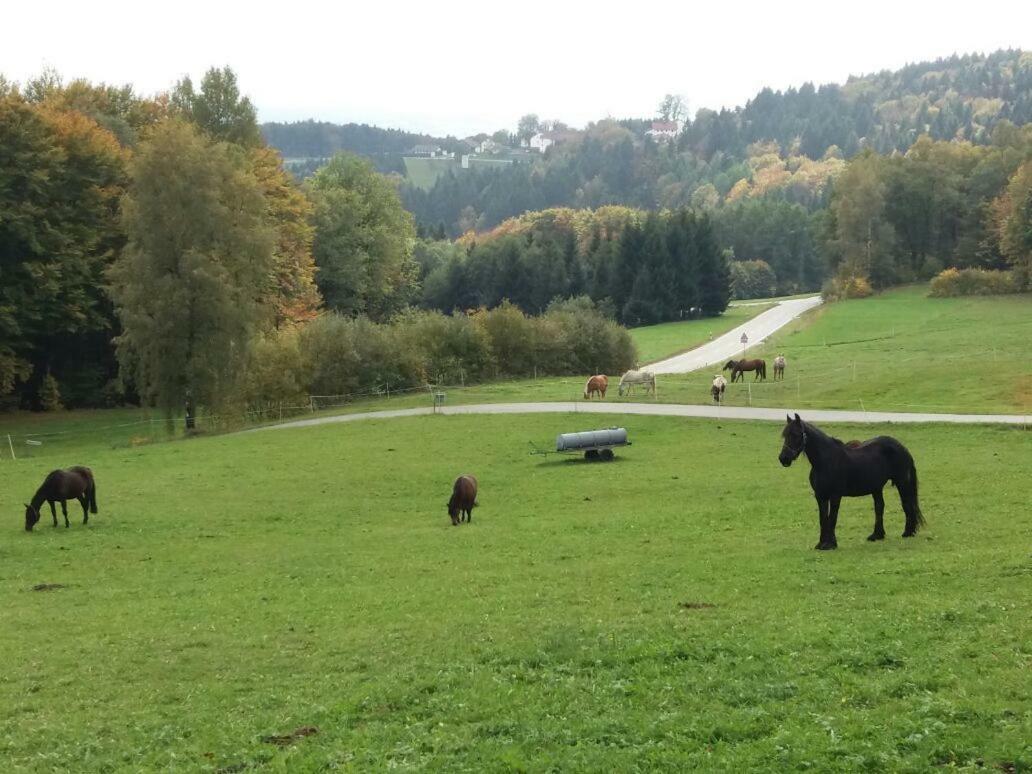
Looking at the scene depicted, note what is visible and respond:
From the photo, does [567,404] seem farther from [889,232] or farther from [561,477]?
[889,232]

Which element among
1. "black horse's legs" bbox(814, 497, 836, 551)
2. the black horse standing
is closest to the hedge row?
the black horse standing

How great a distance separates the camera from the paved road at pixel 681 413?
39.4 metres

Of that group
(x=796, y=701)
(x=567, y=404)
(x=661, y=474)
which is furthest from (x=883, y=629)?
(x=567, y=404)

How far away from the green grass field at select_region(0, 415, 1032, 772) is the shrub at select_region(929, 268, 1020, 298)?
86160 millimetres

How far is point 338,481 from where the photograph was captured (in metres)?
34.6

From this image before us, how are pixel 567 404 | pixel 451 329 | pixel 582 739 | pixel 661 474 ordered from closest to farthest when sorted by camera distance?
1. pixel 582 739
2. pixel 661 474
3. pixel 567 404
4. pixel 451 329

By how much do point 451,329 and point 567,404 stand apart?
59.6 feet

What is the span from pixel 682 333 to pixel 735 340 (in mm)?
12321

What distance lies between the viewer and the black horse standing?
18734mm

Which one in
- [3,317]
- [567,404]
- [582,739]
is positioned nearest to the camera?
[582,739]

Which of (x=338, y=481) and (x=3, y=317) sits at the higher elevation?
(x=3, y=317)

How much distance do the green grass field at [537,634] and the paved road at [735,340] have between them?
173ft

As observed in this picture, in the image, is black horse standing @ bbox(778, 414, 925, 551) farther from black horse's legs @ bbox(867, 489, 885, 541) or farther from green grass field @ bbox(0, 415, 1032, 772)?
green grass field @ bbox(0, 415, 1032, 772)

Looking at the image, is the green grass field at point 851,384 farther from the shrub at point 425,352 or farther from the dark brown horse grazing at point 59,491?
the dark brown horse grazing at point 59,491
